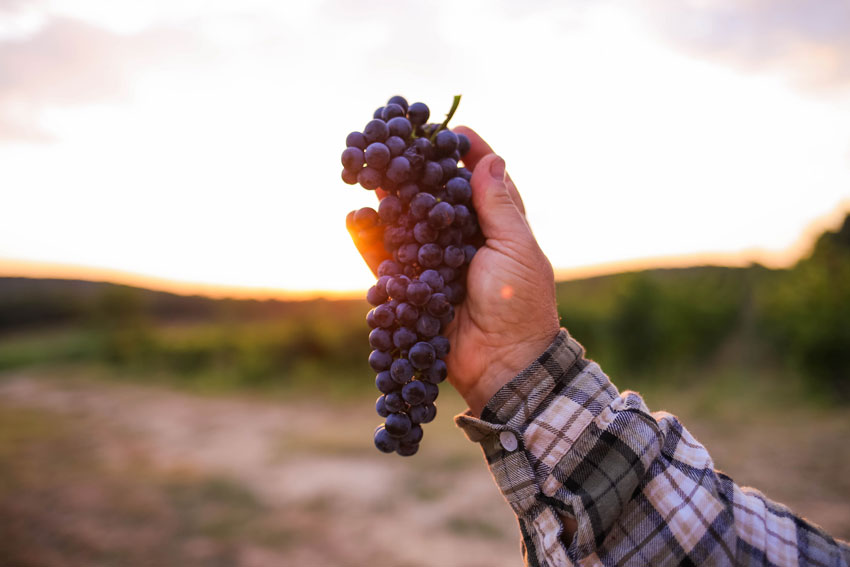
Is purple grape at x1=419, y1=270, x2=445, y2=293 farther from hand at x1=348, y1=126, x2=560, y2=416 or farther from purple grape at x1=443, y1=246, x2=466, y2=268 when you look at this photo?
hand at x1=348, y1=126, x2=560, y2=416

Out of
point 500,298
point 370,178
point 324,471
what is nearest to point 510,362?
point 500,298

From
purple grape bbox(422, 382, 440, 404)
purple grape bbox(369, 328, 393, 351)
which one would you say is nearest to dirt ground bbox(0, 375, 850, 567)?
purple grape bbox(422, 382, 440, 404)

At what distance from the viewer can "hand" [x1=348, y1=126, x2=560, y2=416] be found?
1761 millimetres

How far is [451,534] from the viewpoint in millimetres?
5719

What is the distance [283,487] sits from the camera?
23.2ft

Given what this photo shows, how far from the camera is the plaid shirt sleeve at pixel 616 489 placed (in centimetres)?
142

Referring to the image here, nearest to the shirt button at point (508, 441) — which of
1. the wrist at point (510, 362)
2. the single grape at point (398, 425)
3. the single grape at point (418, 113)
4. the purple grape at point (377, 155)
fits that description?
the wrist at point (510, 362)

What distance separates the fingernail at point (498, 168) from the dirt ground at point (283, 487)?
4.56 m

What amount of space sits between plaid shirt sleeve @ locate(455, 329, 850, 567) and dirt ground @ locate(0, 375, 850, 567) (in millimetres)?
4191

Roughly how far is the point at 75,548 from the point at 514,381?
20.2ft

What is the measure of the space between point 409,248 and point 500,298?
1.13ft

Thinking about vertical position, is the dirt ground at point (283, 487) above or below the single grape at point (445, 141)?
below

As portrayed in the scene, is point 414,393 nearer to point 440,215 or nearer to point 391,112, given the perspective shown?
point 440,215

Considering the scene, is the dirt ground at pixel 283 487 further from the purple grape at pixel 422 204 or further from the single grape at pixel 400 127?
the single grape at pixel 400 127
